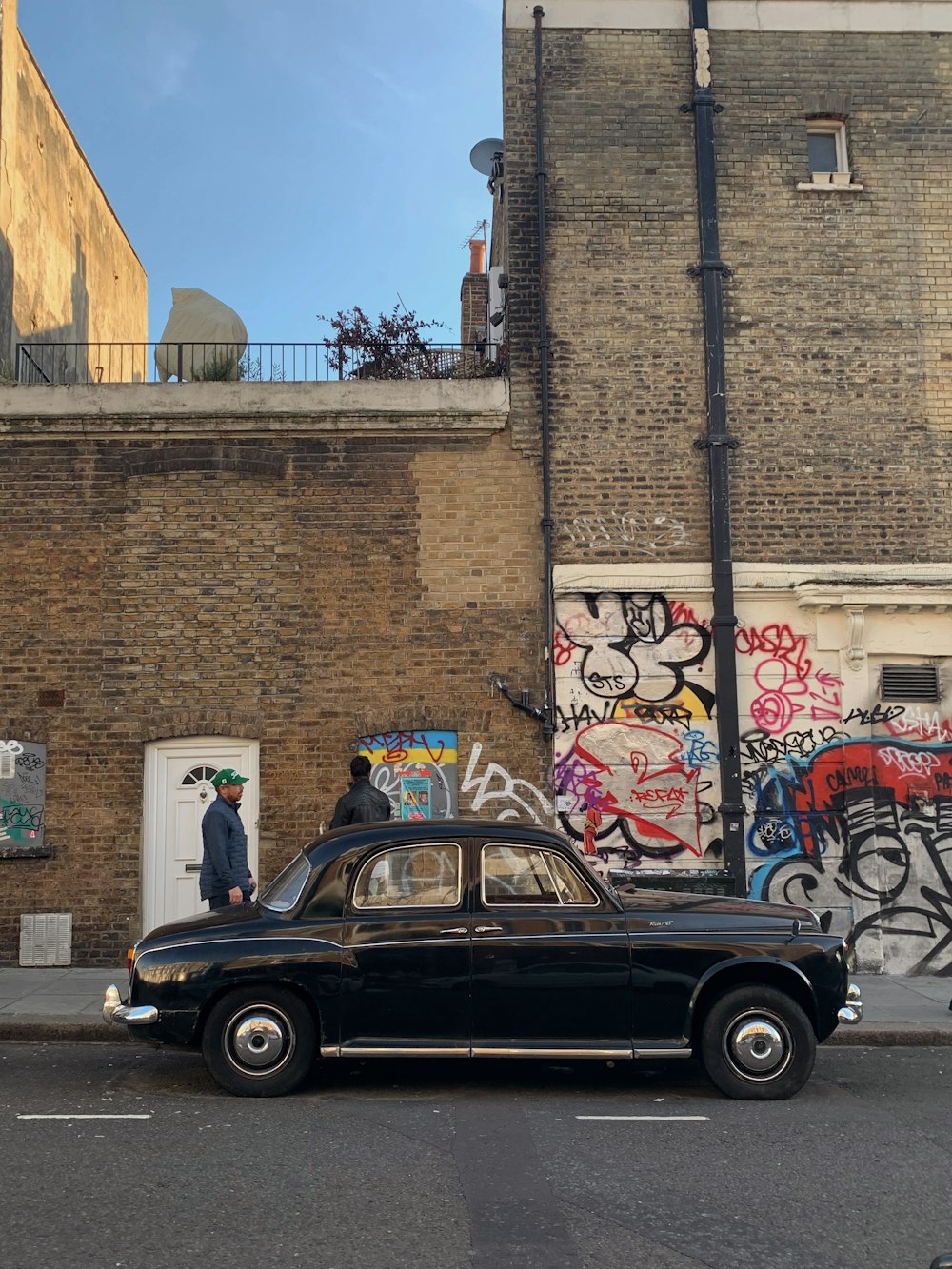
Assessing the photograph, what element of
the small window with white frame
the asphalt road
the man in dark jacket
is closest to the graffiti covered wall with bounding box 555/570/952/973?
the man in dark jacket

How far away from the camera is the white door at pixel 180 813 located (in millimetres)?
11391

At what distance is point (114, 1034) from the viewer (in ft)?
28.5

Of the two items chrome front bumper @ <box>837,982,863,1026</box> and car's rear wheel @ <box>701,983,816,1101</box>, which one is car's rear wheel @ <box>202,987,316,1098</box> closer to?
car's rear wheel @ <box>701,983,816,1101</box>

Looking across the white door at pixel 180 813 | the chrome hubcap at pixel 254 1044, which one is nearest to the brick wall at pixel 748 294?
Result: the white door at pixel 180 813

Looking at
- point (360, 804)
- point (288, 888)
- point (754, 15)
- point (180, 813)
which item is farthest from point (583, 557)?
point (754, 15)

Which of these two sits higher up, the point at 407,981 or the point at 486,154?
the point at 486,154

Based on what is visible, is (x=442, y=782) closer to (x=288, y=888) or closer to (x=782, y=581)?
(x=782, y=581)

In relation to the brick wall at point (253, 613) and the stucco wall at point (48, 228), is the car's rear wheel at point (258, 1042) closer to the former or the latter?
the brick wall at point (253, 613)

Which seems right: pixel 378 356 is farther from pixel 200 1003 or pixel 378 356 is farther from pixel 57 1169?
pixel 57 1169

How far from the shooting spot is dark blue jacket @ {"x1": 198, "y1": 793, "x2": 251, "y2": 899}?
29.8 ft

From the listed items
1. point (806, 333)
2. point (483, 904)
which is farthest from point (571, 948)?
point (806, 333)

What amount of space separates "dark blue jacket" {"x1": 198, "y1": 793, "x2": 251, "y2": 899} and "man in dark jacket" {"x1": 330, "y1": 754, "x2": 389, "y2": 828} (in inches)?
32.4

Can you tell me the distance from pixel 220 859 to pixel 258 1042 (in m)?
2.39

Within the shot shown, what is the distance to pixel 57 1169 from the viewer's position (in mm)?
5477
